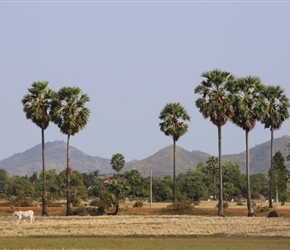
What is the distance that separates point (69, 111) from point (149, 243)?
1594 inches

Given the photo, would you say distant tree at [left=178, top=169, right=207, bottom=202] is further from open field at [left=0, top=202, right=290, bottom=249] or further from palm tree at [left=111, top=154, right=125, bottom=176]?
open field at [left=0, top=202, right=290, bottom=249]

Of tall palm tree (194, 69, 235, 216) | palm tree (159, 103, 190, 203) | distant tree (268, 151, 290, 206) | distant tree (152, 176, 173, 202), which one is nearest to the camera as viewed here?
distant tree (268, 151, 290, 206)

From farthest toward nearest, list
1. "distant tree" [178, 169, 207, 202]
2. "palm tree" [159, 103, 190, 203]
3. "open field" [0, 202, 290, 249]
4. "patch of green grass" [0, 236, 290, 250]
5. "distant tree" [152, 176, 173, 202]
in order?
"distant tree" [178, 169, 207, 202]
"distant tree" [152, 176, 173, 202]
"palm tree" [159, 103, 190, 203]
"open field" [0, 202, 290, 249]
"patch of green grass" [0, 236, 290, 250]

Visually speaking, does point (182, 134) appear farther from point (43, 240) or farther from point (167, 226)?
point (43, 240)

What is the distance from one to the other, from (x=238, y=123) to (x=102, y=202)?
56.8ft

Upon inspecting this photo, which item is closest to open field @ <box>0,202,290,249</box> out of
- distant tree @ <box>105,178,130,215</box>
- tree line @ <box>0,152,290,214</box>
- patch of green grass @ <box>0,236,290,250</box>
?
patch of green grass @ <box>0,236,290,250</box>

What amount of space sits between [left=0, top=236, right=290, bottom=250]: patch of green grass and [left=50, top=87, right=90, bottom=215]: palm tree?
114 ft

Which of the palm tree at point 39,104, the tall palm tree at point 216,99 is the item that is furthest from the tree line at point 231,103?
the palm tree at point 39,104

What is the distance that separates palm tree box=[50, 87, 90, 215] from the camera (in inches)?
3167

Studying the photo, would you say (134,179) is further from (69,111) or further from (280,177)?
(280,177)

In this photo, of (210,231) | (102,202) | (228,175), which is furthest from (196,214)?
(228,175)

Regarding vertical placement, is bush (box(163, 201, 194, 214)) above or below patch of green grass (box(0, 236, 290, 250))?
above

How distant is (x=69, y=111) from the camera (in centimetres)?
8094

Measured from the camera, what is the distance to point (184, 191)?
13912cm
